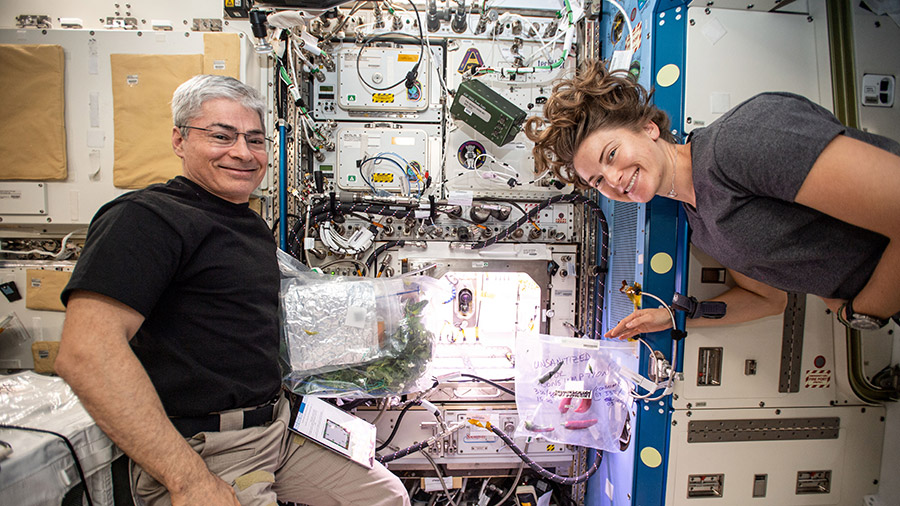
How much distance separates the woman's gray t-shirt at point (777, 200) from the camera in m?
1.18

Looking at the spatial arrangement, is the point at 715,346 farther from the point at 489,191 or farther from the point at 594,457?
the point at 489,191

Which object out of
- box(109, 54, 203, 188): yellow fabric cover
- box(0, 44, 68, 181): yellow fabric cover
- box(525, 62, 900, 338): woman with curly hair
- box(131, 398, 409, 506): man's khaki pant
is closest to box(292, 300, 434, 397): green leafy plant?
box(131, 398, 409, 506): man's khaki pant

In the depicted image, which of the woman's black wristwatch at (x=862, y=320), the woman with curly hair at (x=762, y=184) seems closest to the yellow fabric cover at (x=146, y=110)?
the woman with curly hair at (x=762, y=184)

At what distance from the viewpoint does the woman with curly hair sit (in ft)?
3.71

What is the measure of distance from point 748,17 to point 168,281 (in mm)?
3030

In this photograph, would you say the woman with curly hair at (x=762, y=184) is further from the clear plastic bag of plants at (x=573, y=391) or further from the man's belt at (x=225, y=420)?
the man's belt at (x=225, y=420)

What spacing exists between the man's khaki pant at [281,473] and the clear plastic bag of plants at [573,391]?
0.89 m

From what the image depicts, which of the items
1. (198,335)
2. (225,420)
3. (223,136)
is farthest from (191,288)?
(223,136)

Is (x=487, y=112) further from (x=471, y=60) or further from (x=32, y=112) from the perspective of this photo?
(x=32, y=112)

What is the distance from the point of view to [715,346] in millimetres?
1938

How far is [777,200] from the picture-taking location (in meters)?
1.37

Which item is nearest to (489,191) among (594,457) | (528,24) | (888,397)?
(528,24)

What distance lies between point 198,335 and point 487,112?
212cm

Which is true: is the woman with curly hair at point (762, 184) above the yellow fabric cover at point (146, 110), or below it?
below
